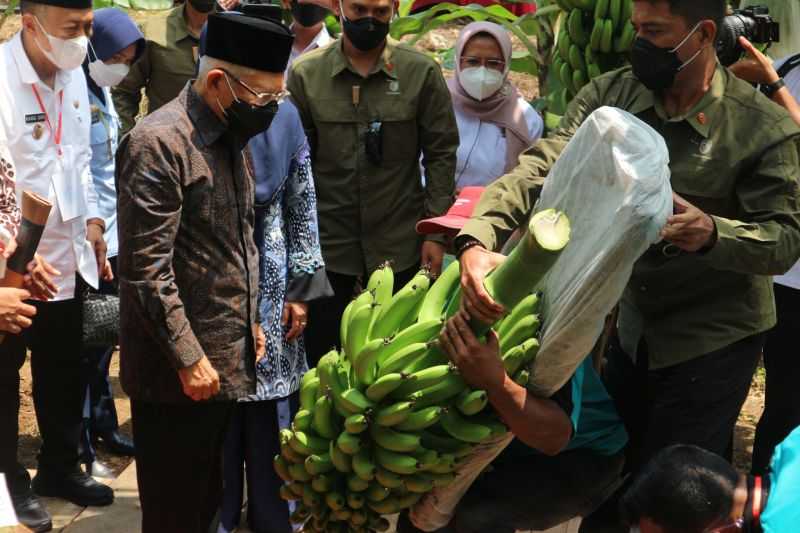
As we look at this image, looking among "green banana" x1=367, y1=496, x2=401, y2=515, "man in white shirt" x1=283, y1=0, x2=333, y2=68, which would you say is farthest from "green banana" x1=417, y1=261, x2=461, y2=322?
"man in white shirt" x1=283, y1=0, x2=333, y2=68

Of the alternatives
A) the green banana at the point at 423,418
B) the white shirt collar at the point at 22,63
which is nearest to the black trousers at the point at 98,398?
the white shirt collar at the point at 22,63

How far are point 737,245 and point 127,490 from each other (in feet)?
9.28

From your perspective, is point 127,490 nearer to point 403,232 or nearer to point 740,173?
point 403,232

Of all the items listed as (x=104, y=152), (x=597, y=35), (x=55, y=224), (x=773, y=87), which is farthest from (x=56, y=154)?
(x=773, y=87)

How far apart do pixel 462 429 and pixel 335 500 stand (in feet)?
1.33

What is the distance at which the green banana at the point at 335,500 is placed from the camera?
10.5 ft

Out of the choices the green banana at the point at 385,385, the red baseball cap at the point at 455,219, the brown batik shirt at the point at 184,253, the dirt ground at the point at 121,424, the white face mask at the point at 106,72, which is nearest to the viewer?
the green banana at the point at 385,385

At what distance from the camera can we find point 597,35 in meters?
4.72

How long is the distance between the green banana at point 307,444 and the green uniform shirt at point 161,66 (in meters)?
3.22

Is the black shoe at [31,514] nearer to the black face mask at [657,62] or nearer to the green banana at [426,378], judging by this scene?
the green banana at [426,378]

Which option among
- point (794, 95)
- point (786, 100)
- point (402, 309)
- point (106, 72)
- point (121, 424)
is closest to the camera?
point (402, 309)

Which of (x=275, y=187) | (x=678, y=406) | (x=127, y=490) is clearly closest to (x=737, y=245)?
(x=678, y=406)

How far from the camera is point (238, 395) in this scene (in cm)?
386

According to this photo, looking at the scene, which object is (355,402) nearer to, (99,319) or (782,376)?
(99,319)
